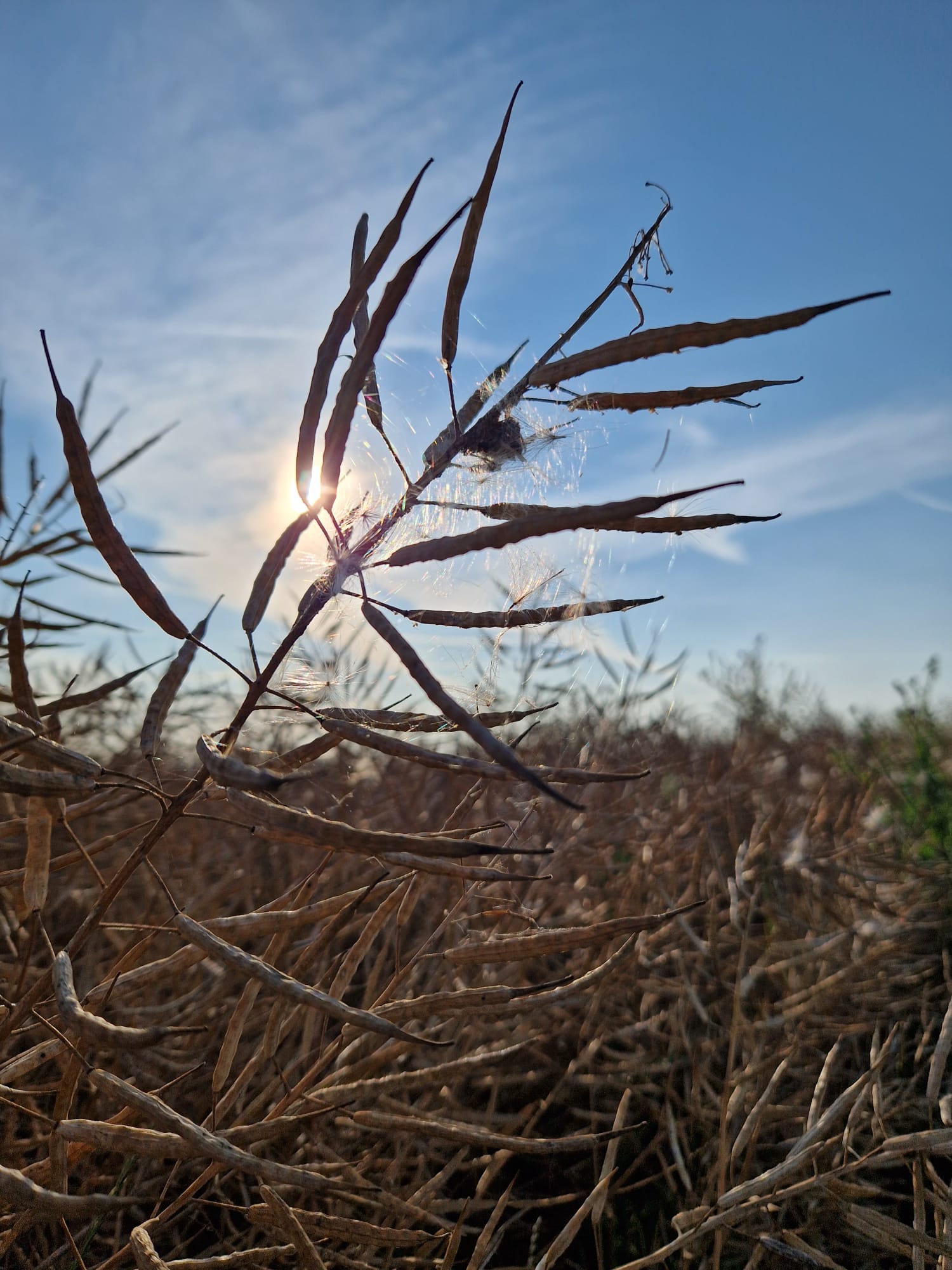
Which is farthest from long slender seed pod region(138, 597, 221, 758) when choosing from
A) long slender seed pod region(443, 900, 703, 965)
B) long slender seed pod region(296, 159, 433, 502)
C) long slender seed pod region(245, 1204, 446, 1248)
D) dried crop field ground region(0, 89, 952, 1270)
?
long slender seed pod region(245, 1204, 446, 1248)

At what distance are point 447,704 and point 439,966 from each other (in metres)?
1.30

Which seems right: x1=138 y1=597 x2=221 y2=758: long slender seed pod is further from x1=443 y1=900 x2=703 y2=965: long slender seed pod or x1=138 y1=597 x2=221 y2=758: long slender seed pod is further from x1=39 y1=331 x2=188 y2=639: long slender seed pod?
x1=443 y1=900 x2=703 y2=965: long slender seed pod

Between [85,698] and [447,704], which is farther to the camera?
[85,698]

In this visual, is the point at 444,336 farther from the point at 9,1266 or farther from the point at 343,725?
the point at 9,1266

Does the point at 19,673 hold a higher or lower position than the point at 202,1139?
higher

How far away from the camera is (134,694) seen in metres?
2.36

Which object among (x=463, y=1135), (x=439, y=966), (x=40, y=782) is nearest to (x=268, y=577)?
(x=40, y=782)

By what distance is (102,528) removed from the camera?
0.81 m

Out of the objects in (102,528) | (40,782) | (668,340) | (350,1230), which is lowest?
(350,1230)

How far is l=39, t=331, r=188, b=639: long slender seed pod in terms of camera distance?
2.53 ft

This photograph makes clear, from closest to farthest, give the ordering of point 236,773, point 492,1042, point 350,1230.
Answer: point 236,773 → point 350,1230 → point 492,1042

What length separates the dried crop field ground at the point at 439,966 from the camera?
811 mm

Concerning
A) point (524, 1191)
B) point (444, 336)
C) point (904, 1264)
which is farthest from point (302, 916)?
point (904, 1264)

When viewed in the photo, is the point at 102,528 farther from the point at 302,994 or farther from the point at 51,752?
the point at 302,994
